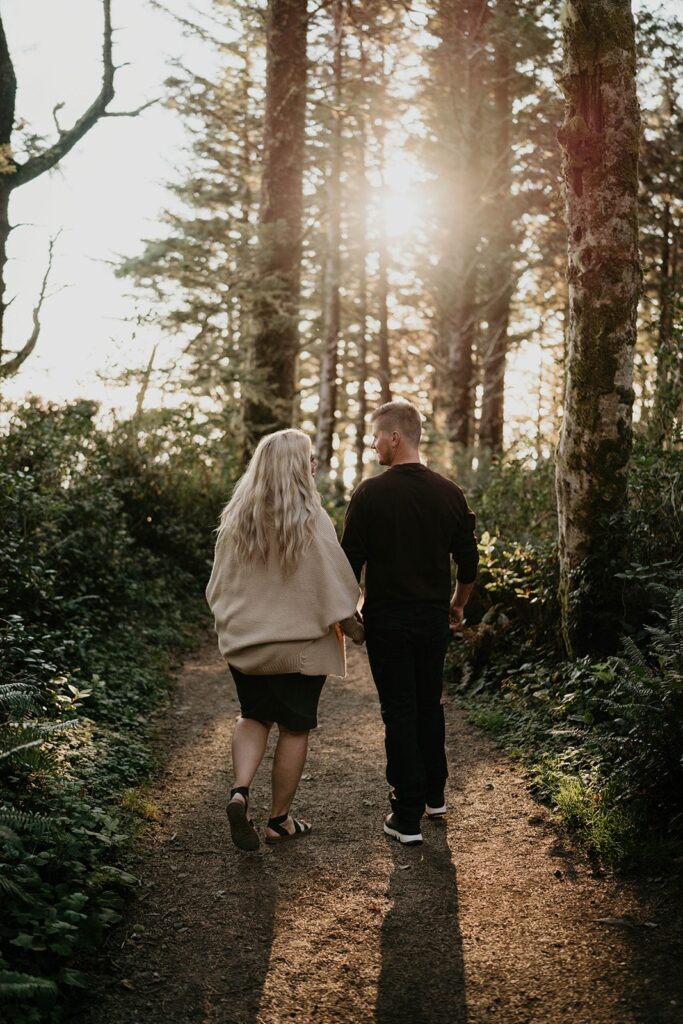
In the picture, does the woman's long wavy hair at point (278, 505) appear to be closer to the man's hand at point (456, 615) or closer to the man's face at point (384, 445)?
the man's face at point (384, 445)

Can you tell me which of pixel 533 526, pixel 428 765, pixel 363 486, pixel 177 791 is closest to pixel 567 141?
pixel 363 486

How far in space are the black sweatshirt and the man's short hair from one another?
190 mm

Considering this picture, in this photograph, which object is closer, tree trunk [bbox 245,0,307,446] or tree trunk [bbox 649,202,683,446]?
tree trunk [bbox 649,202,683,446]

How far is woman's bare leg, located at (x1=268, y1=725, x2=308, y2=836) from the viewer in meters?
4.91

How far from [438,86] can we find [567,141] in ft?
46.8

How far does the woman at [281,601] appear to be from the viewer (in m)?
4.77

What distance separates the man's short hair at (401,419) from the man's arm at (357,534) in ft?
1.35

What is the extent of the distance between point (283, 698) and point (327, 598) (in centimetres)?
63

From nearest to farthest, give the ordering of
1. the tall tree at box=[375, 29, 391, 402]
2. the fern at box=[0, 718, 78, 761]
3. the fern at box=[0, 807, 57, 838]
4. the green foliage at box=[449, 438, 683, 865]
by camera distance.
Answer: the fern at box=[0, 807, 57, 838]
the fern at box=[0, 718, 78, 761]
the green foliage at box=[449, 438, 683, 865]
the tall tree at box=[375, 29, 391, 402]

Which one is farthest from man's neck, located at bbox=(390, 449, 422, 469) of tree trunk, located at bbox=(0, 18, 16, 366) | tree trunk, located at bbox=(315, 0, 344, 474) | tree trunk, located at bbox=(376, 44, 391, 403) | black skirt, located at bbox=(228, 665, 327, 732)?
tree trunk, located at bbox=(376, 44, 391, 403)

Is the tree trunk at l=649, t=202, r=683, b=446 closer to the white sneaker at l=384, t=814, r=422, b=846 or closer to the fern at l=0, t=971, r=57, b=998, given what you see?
the white sneaker at l=384, t=814, r=422, b=846

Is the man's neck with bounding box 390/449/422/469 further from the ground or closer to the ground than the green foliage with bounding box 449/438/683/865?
further from the ground

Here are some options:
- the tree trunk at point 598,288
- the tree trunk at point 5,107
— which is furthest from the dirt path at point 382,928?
the tree trunk at point 5,107

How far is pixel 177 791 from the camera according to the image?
588cm
